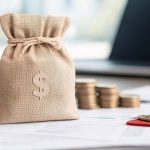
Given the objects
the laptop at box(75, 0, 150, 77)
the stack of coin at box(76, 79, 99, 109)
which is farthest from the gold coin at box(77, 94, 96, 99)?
the laptop at box(75, 0, 150, 77)

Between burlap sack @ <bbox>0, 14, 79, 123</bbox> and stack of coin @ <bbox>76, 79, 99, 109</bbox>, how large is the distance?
165mm

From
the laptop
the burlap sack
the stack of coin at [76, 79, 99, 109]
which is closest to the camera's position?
the burlap sack

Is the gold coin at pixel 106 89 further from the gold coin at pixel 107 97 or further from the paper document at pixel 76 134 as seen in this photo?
the paper document at pixel 76 134

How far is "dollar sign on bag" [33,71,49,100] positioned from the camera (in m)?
0.91

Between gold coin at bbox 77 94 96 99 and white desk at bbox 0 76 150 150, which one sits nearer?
white desk at bbox 0 76 150 150

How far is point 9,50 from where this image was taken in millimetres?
935

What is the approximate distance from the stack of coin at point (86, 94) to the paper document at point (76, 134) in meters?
0.12

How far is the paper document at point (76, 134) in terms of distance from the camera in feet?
2.38

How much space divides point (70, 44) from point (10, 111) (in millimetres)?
1363

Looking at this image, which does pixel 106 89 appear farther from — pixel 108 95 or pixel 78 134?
pixel 78 134

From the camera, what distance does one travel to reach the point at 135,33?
2.12 metres

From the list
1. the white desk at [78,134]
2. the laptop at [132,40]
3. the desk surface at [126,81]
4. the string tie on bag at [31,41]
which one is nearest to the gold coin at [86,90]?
the white desk at [78,134]

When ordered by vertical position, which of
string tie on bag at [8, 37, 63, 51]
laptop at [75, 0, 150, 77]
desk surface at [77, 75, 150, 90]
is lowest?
desk surface at [77, 75, 150, 90]

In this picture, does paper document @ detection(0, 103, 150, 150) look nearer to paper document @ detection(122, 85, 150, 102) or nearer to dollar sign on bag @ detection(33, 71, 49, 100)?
dollar sign on bag @ detection(33, 71, 49, 100)
